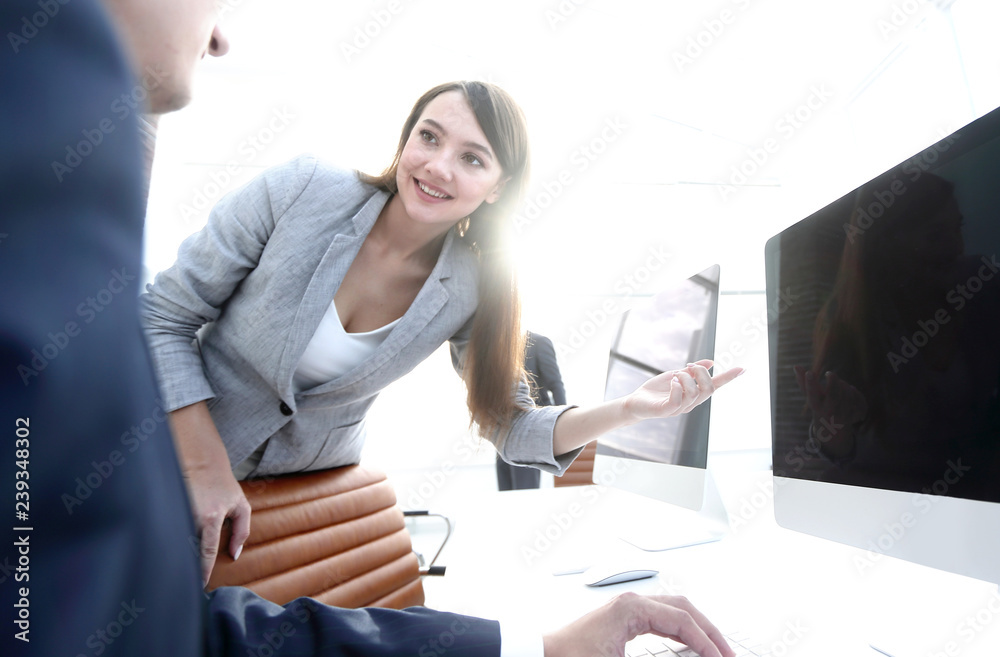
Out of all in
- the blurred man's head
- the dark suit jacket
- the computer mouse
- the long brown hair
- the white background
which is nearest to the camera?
the dark suit jacket

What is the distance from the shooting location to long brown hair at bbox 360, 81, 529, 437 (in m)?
1.40

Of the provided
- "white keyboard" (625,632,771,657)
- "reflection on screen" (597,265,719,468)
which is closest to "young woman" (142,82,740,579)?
"reflection on screen" (597,265,719,468)

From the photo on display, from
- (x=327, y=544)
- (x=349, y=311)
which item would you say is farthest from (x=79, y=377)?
(x=349, y=311)

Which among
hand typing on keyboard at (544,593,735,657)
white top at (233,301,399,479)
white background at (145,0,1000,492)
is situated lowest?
hand typing on keyboard at (544,593,735,657)

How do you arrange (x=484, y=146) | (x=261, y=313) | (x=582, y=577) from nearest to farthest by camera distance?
1. (x=582, y=577)
2. (x=261, y=313)
3. (x=484, y=146)

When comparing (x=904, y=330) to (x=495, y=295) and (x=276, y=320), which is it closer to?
(x=495, y=295)

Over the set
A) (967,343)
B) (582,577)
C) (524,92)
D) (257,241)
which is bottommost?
(582,577)

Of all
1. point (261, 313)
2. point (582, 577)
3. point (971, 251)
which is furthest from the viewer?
point (261, 313)

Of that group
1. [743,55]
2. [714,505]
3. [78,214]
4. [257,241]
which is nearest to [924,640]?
[714,505]

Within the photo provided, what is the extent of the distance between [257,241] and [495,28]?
158 inches

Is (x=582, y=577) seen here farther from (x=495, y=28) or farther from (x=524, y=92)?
(x=524, y=92)

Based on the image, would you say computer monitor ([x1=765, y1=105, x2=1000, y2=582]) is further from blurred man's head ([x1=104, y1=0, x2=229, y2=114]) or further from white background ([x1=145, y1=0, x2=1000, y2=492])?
white background ([x1=145, y1=0, x2=1000, y2=492])

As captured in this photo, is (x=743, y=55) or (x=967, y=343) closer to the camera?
(x=967, y=343)

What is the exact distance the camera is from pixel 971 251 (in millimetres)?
605
